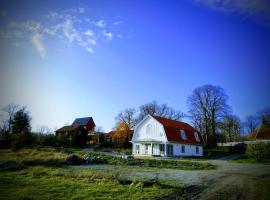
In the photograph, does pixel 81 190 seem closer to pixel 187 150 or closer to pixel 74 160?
pixel 74 160

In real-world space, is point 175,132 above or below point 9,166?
above

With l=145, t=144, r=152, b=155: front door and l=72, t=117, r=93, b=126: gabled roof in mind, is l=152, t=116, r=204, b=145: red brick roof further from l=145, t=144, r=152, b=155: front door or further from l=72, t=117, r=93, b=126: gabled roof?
l=72, t=117, r=93, b=126: gabled roof

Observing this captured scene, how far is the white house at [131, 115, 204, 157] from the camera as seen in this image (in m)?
39.3

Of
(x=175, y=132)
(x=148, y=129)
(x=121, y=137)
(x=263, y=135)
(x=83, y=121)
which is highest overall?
(x=83, y=121)

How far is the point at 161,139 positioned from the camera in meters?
39.2

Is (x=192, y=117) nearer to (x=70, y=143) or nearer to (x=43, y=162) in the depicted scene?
(x=70, y=143)

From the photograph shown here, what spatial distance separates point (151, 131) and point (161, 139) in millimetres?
2467

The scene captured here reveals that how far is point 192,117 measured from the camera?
2219 inches

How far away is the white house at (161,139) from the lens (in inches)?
1547

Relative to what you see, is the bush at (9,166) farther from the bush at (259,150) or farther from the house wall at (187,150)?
the house wall at (187,150)

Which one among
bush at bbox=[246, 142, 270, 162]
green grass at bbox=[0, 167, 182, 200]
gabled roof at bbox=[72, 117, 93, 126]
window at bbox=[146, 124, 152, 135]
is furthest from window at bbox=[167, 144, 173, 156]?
gabled roof at bbox=[72, 117, 93, 126]

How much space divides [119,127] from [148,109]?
11.4m

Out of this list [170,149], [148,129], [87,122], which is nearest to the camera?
[170,149]

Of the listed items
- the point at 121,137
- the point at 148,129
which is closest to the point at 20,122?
the point at 121,137
